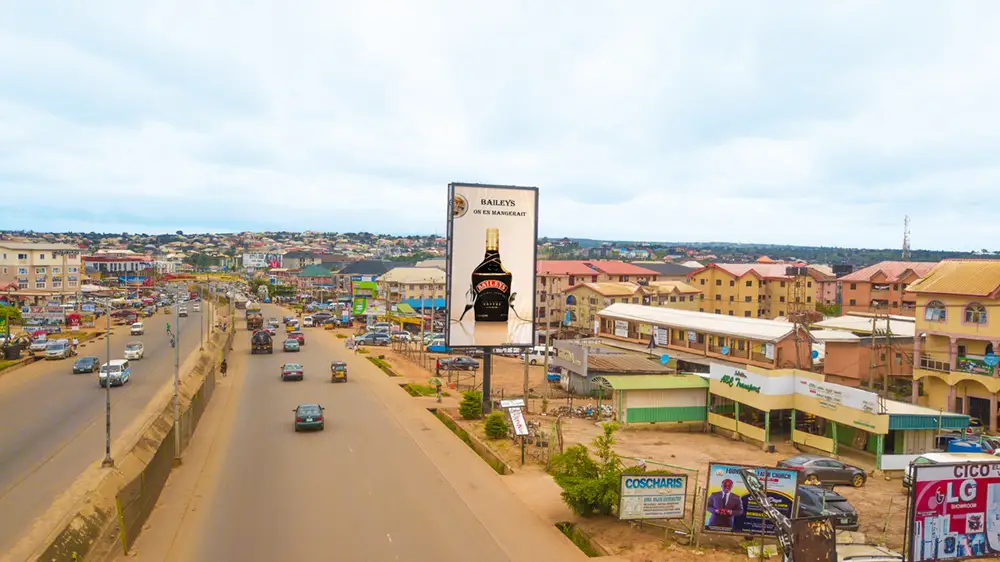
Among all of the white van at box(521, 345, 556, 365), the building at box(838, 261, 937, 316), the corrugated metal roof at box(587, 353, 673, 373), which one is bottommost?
the white van at box(521, 345, 556, 365)

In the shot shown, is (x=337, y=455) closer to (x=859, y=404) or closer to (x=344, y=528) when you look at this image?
(x=344, y=528)

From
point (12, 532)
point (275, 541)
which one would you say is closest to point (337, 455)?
point (275, 541)

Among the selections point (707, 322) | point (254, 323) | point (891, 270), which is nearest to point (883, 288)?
point (891, 270)

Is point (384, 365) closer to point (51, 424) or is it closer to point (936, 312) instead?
point (51, 424)

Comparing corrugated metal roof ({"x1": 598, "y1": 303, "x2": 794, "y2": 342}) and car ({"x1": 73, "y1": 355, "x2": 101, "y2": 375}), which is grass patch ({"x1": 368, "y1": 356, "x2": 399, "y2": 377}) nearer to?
car ({"x1": 73, "y1": 355, "x2": 101, "y2": 375})

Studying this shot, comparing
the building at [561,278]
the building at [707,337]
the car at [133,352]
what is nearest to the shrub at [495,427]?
the building at [707,337]

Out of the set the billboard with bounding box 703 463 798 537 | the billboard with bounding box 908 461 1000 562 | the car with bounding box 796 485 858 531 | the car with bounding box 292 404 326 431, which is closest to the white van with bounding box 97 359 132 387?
the car with bounding box 292 404 326 431
